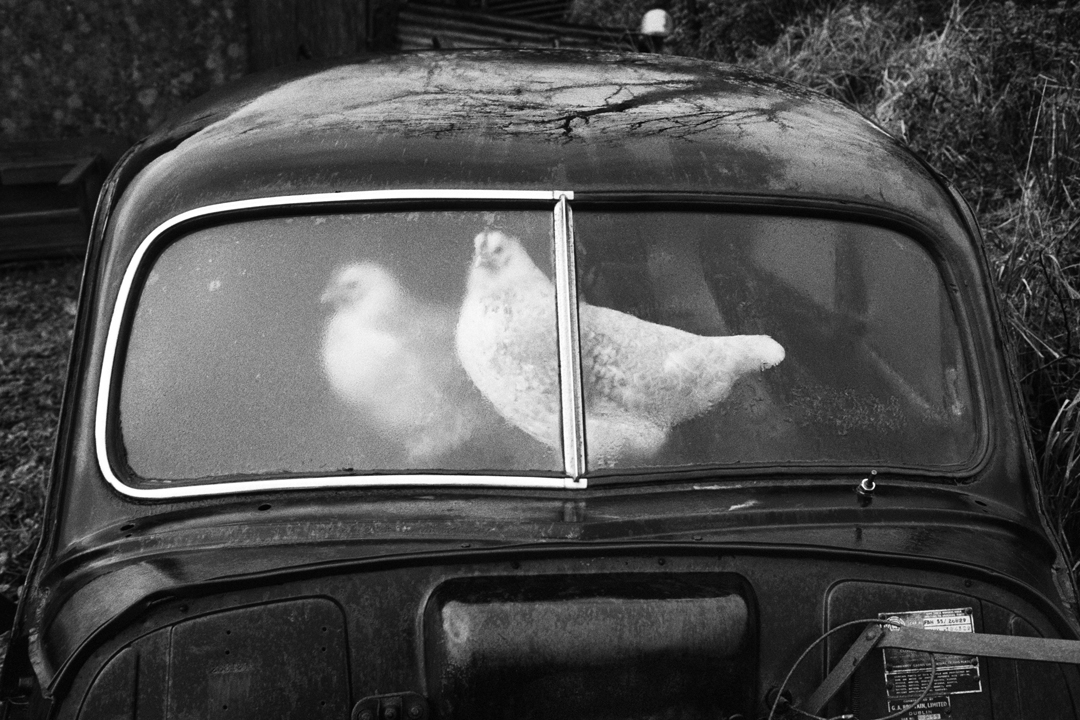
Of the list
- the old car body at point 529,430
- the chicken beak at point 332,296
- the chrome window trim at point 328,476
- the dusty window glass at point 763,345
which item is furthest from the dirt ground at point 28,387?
the dusty window glass at point 763,345

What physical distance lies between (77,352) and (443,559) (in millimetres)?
1004

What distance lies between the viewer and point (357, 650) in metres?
1.78

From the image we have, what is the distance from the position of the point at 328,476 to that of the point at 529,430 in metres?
0.41

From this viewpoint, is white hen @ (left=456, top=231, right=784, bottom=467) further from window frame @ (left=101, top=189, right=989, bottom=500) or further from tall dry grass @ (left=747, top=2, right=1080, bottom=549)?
tall dry grass @ (left=747, top=2, right=1080, bottom=549)

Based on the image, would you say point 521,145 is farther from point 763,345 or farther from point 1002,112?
point 1002,112

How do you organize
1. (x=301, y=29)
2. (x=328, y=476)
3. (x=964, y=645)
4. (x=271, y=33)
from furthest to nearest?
(x=301, y=29)
(x=271, y=33)
(x=328, y=476)
(x=964, y=645)

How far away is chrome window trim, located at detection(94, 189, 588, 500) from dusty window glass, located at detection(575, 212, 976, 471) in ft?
0.17

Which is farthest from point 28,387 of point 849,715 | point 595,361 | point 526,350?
point 849,715

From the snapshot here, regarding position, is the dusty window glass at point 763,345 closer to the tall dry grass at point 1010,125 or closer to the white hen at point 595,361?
the white hen at point 595,361

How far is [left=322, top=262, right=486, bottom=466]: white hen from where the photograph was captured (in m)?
2.08

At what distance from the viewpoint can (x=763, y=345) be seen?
2201 millimetres

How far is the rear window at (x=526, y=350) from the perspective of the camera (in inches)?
81.9

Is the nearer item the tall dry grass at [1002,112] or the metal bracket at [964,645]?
the metal bracket at [964,645]

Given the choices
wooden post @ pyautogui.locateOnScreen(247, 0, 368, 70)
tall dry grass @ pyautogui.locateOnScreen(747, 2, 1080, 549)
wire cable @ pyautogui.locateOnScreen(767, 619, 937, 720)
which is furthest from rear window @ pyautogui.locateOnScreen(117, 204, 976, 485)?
wooden post @ pyautogui.locateOnScreen(247, 0, 368, 70)
